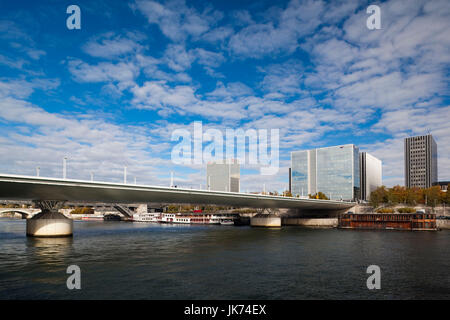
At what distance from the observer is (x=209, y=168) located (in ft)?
630

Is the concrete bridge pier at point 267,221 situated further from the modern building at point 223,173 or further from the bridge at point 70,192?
the modern building at point 223,173

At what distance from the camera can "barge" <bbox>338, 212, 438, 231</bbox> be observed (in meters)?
95.4

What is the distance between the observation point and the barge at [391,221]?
313 ft

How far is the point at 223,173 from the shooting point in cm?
18925

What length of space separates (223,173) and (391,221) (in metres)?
101

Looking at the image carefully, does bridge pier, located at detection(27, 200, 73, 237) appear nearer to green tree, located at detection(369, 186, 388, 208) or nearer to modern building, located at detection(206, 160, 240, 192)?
modern building, located at detection(206, 160, 240, 192)

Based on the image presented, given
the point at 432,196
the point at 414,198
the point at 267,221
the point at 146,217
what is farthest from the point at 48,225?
the point at 432,196

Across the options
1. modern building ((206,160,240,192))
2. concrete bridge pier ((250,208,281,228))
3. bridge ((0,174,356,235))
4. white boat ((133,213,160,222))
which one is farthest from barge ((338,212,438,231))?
white boat ((133,213,160,222))

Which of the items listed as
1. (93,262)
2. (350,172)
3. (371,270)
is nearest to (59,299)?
(93,262)

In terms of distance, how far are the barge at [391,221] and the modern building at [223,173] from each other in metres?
77.2

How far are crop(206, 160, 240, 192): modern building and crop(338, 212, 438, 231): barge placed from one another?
77.2 m

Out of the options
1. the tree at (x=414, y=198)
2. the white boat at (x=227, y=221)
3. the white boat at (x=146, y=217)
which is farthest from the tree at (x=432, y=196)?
the white boat at (x=146, y=217)
